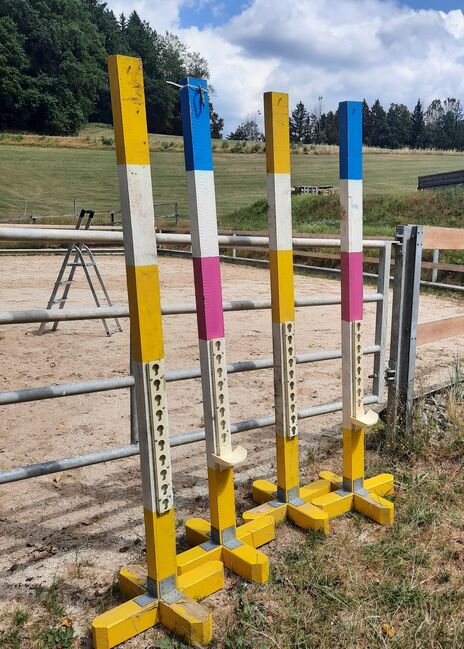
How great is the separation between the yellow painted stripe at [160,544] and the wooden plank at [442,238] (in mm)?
2197

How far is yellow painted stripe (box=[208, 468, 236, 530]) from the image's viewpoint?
208cm

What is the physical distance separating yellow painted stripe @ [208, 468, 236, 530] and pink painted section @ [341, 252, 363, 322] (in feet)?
2.94

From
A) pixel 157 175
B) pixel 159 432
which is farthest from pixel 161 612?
pixel 157 175

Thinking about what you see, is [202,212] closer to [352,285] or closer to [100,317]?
[100,317]

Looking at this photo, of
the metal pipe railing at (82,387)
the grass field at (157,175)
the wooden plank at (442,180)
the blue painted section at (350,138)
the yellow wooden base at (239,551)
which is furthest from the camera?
the grass field at (157,175)

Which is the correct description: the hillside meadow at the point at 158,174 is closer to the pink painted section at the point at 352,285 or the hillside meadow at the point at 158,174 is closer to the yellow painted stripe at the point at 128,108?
the pink painted section at the point at 352,285

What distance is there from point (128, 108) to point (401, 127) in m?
93.7

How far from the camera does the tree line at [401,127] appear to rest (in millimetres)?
77688

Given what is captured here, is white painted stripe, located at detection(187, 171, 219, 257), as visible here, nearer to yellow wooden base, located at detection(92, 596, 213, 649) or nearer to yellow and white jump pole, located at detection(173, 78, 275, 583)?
yellow and white jump pole, located at detection(173, 78, 275, 583)

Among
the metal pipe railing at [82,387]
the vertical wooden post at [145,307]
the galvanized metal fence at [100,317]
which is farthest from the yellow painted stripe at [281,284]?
the vertical wooden post at [145,307]

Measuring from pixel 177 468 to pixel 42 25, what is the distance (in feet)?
254

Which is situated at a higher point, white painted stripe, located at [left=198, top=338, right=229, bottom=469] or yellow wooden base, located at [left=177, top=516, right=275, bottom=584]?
white painted stripe, located at [left=198, top=338, right=229, bottom=469]

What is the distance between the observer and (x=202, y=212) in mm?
1869

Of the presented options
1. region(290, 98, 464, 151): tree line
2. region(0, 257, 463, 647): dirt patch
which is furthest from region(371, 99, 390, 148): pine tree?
region(0, 257, 463, 647): dirt patch
